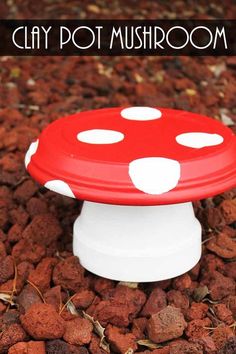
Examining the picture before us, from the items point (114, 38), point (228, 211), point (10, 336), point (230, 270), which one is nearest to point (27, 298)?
point (10, 336)

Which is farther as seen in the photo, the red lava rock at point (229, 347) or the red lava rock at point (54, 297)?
the red lava rock at point (54, 297)

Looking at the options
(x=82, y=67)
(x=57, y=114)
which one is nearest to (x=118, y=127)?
(x=57, y=114)

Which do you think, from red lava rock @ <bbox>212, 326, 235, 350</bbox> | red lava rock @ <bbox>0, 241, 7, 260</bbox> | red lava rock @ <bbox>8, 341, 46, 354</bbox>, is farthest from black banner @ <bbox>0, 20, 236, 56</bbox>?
red lava rock @ <bbox>8, 341, 46, 354</bbox>

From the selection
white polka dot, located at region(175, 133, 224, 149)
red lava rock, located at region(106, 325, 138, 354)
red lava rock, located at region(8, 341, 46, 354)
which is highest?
white polka dot, located at region(175, 133, 224, 149)

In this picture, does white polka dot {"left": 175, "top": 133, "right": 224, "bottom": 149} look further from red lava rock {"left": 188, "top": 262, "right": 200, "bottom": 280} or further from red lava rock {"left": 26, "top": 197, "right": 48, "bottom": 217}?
red lava rock {"left": 26, "top": 197, "right": 48, "bottom": 217}

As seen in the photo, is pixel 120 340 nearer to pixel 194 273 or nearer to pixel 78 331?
pixel 78 331

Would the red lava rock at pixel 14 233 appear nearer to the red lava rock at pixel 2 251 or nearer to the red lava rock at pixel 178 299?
the red lava rock at pixel 2 251

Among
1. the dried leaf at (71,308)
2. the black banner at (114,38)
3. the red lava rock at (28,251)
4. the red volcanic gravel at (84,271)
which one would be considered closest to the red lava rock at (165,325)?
the red volcanic gravel at (84,271)
